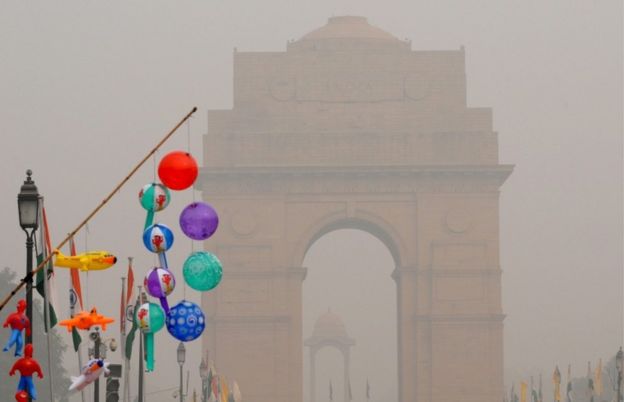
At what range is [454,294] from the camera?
6956cm

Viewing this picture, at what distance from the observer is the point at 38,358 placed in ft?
208

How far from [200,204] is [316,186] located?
4649 cm

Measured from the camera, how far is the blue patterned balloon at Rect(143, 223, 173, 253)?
74.3ft

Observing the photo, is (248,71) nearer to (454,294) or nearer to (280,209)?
(280,209)

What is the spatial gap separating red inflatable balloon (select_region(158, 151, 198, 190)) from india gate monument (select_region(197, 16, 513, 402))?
46295mm

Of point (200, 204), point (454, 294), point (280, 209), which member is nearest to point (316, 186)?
point (280, 209)

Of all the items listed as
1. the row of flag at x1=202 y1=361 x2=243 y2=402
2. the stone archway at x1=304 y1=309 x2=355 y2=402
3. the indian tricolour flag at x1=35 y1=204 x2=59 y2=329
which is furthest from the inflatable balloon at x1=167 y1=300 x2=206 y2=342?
the stone archway at x1=304 y1=309 x2=355 y2=402

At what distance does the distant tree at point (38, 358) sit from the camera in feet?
192

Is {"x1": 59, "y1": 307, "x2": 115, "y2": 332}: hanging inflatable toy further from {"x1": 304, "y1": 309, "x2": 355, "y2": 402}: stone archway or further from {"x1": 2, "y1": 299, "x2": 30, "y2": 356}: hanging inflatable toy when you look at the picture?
{"x1": 304, "y1": 309, "x2": 355, "y2": 402}: stone archway

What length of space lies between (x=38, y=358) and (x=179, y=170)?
42257 mm

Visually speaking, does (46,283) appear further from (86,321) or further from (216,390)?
(216,390)

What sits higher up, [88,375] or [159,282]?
[159,282]

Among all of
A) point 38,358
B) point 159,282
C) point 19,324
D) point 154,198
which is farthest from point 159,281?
point 38,358

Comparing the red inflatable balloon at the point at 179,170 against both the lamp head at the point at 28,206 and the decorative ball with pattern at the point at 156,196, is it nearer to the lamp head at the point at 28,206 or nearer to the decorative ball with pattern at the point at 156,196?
the decorative ball with pattern at the point at 156,196
